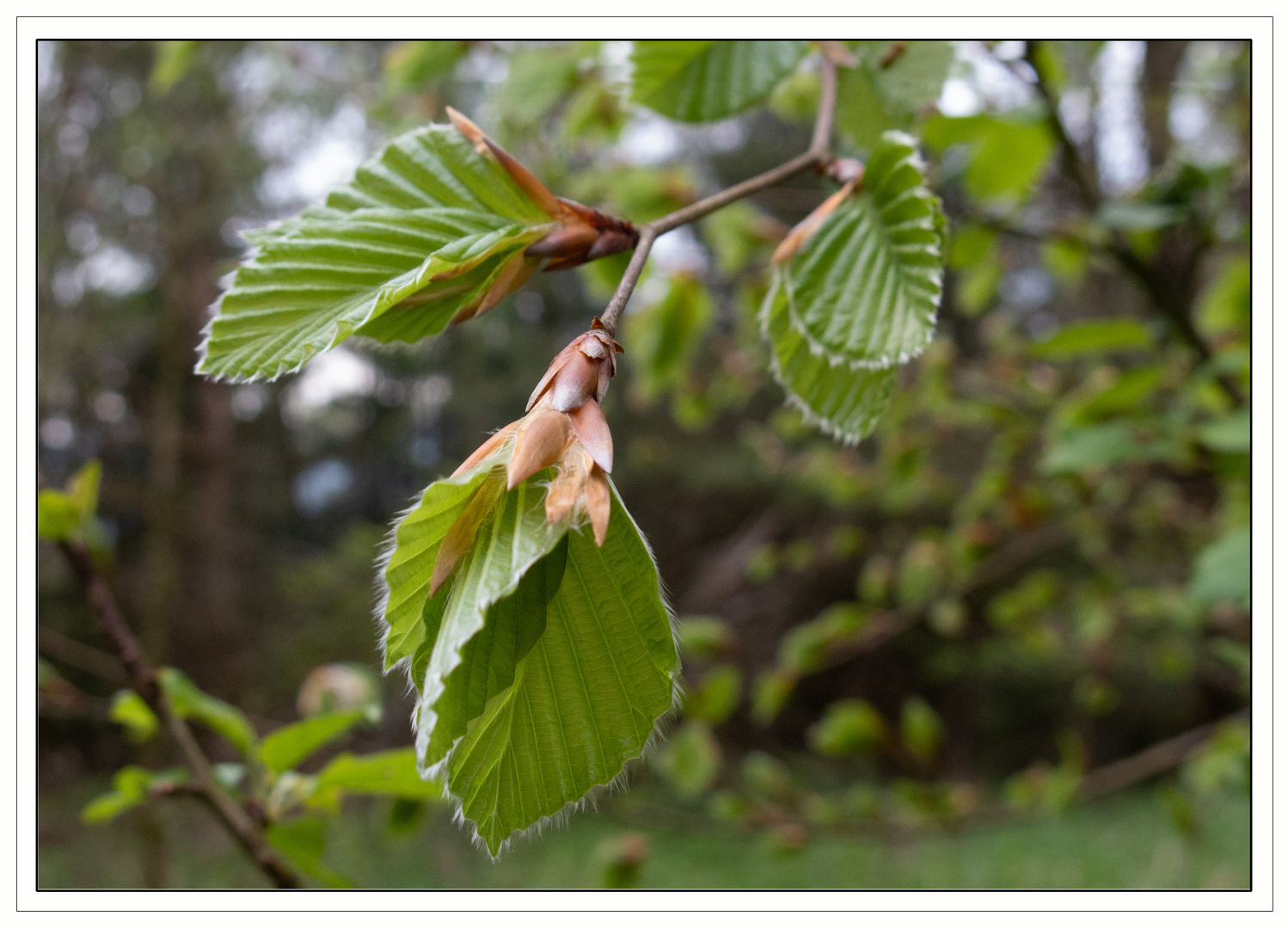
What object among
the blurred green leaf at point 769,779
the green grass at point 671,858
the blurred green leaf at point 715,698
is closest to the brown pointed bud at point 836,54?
the blurred green leaf at point 715,698

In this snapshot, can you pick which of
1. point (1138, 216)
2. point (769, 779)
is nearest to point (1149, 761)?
point (769, 779)

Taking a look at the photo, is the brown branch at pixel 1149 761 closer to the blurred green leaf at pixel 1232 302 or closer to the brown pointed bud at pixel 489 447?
the blurred green leaf at pixel 1232 302

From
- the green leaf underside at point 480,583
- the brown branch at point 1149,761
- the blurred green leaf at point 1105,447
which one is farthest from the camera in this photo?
the brown branch at point 1149,761

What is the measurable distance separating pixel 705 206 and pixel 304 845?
51 centimetres

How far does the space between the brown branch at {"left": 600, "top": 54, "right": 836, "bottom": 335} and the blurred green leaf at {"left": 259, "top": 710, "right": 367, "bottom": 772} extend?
1.25 feet

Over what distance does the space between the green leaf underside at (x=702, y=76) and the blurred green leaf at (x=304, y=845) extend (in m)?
0.50

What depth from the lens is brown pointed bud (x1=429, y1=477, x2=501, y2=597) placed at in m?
0.21

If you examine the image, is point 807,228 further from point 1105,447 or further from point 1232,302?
point 1232,302

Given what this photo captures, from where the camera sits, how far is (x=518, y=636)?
0.73ft

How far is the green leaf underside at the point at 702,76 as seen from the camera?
405mm

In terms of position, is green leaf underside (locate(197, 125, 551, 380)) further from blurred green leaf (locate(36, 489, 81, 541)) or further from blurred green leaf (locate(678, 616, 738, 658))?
blurred green leaf (locate(678, 616, 738, 658))

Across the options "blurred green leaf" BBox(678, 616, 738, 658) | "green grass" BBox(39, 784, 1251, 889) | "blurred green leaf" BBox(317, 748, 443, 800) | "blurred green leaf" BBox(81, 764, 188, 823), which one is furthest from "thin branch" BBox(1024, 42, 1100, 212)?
"green grass" BBox(39, 784, 1251, 889)
